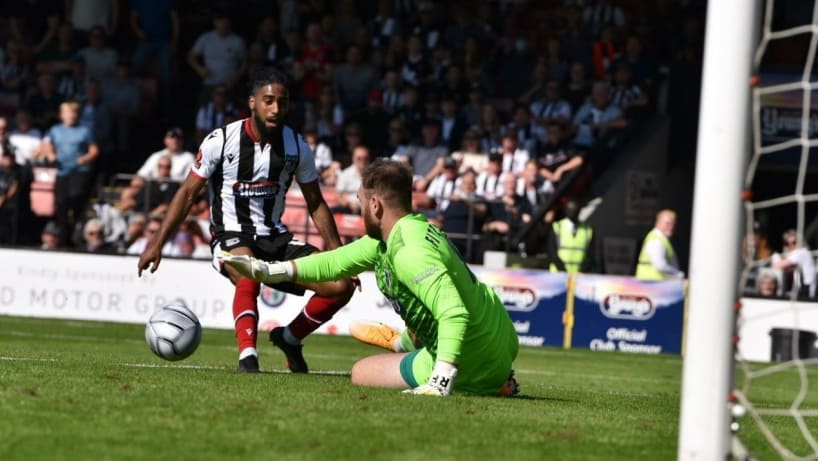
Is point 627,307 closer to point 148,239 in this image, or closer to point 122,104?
point 148,239

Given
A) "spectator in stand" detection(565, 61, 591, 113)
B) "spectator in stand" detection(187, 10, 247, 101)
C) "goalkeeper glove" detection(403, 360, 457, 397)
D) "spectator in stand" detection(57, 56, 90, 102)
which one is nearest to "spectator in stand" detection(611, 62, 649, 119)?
"spectator in stand" detection(565, 61, 591, 113)

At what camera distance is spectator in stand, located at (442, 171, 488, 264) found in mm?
21281

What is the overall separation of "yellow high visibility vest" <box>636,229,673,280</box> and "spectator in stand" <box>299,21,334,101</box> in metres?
6.64

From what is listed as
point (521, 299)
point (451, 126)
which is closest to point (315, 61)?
point (451, 126)

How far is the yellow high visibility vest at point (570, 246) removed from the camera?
21.1m

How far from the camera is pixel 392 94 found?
2402 centimetres

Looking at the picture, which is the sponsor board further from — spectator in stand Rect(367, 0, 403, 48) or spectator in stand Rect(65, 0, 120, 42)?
spectator in stand Rect(65, 0, 120, 42)

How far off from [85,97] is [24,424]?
1848 centimetres

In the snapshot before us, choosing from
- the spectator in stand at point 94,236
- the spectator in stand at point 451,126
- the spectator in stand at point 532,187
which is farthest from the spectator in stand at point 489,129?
the spectator in stand at point 94,236

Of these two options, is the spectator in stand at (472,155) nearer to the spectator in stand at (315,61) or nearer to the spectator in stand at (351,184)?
the spectator in stand at (351,184)

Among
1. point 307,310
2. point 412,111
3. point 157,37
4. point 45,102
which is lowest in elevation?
point 307,310

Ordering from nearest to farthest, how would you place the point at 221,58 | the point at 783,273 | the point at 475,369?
the point at 475,369 → the point at 783,273 → the point at 221,58

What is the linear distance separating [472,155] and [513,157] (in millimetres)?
657

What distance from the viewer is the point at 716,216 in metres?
5.99
